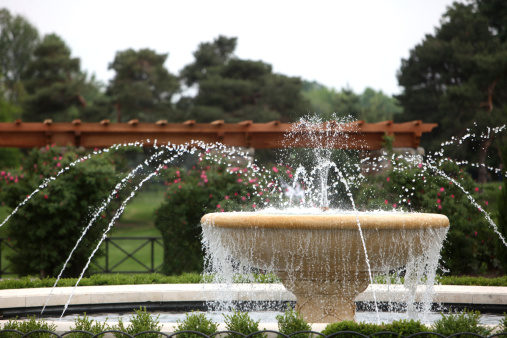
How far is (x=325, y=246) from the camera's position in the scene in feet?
16.9

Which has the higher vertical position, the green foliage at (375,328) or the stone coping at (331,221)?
the stone coping at (331,221)

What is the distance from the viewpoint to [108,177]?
38.6ft

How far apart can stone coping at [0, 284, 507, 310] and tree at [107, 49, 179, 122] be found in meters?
22.5

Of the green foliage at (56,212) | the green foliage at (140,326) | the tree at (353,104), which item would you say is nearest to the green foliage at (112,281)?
the green foliage at (56,212)

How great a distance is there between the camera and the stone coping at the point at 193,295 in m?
7.21

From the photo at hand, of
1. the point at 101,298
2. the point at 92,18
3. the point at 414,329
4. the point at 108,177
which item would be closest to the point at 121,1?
the point at 92,18

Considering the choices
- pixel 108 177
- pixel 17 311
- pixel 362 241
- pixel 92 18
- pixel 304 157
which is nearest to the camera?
pixel 362 241

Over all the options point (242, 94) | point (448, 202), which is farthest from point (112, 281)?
point (242, 94)

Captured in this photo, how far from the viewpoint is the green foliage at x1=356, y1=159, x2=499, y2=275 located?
10844mm

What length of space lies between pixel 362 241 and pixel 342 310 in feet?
3.62

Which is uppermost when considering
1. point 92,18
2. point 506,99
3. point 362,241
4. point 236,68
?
point 92,18

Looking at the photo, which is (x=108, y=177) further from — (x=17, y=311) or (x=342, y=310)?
(x=342, y=310)

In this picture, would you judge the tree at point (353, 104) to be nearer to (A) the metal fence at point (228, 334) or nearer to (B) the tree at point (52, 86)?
(A) the metal fence at point (228, 334)

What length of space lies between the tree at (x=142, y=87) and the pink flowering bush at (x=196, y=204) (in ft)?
59.7
